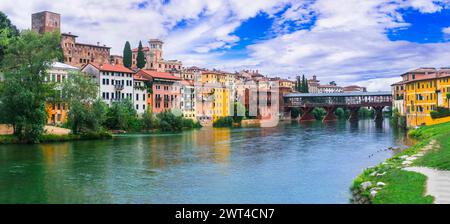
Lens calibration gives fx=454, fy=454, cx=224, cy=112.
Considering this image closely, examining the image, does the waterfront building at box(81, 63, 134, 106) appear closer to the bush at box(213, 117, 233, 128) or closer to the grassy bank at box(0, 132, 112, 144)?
the grassy bank at box(0, 132, 112, 144)

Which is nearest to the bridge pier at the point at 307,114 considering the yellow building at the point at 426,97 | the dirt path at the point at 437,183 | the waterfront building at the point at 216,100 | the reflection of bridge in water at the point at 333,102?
the reflection of bridge in water at the point at 333,102

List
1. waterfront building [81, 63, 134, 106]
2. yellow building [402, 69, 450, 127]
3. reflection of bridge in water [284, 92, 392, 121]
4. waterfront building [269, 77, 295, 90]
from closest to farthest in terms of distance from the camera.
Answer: yellow building [402, 69, 450, 127], waterfront building [81, 63, 134, 106], reflection of bridge in water [284, 92, 392, 121], waterfront building [269, 77, 295, 90]

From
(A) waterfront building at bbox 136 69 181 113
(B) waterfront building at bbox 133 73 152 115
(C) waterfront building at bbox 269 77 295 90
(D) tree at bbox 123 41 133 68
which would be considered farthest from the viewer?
(C) waterfront building at bbox 269 77 295 90

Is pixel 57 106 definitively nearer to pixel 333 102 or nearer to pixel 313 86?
pixel 333 102

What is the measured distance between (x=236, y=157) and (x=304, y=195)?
40.7ft

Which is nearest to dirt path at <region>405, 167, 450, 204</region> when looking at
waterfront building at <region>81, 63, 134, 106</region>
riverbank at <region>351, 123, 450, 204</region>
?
riverbank at <region>351, 123, 450, 204</region>

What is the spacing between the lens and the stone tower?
97438 millimetres

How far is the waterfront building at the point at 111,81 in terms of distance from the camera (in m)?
61.6

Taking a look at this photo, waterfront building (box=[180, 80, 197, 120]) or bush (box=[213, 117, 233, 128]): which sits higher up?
waterfront building (box=[180, 80, 197, 120])

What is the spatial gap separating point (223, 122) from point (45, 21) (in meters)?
48.3

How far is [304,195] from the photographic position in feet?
56.0

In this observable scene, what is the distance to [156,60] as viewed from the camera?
110250 mm

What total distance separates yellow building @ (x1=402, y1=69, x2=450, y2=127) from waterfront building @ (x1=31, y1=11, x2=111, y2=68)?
65.0 metres
